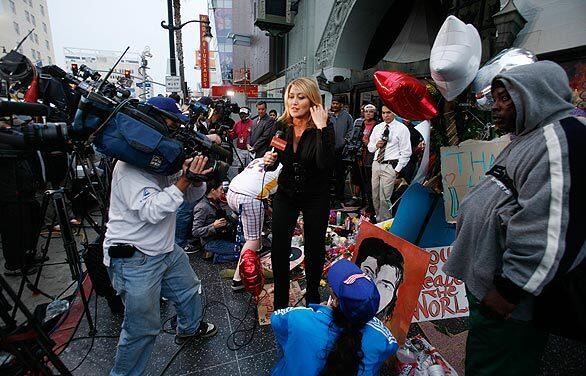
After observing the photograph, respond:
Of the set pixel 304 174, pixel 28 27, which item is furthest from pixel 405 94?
pixel 28 27

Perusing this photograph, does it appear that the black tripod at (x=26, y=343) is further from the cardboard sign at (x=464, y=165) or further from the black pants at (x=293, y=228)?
the cardboard sign at (x=464, y=165)

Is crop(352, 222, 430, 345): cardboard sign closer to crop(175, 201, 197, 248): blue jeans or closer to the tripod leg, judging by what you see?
the tripod leg

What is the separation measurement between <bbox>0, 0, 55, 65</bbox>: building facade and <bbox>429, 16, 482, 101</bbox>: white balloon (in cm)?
3762

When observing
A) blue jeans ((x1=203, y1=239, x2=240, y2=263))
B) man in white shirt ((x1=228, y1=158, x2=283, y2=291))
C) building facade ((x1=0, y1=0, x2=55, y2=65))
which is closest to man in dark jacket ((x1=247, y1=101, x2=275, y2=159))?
blue jeans ((x1=203, y1=239, x2=240, y2=263))

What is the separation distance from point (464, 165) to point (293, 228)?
1266 millimetres

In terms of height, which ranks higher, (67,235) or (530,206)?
(530,206)

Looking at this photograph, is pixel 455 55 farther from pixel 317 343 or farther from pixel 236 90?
pixel 236 90

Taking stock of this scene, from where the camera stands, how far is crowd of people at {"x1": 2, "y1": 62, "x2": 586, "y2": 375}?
3.48 ft

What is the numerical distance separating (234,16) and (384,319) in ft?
104

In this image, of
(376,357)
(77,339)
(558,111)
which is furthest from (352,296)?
A: (77,339)

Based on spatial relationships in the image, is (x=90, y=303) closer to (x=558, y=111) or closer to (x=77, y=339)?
(x=77, y=339)

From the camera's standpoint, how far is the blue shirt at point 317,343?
1.37 m

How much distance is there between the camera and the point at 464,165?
1820 millimetres

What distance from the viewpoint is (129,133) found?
1.43m
